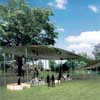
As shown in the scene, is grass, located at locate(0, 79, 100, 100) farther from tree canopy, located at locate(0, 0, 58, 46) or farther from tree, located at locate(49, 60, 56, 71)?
tree, located at locate(49, 60, 56, 71)

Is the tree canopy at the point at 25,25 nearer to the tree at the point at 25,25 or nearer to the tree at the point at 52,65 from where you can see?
the tree at the point at 25,25

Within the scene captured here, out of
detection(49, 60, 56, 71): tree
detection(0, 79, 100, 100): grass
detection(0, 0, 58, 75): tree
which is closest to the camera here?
detection(0, 79, 100, 100): grass

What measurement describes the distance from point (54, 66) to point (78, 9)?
5122 mm

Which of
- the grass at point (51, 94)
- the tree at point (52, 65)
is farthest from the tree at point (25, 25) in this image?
the grass at point (51, 94)

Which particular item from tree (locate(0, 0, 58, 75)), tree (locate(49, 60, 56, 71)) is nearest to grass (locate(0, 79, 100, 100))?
tree (locate(0, 0, 58, 75))

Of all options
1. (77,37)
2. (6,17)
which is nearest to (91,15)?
(77,37)

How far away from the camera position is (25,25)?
45.3ft

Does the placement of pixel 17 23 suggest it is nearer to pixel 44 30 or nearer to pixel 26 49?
pixel 44 30

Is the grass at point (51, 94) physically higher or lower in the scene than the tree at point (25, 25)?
lower

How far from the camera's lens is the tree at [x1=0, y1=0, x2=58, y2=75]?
13.3m

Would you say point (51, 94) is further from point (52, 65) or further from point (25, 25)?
point (25, 25)

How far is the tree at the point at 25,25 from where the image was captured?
13281 mm

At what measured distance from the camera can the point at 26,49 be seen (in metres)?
7.95

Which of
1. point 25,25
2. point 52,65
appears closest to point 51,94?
point 52,65
